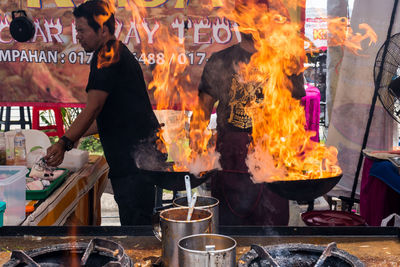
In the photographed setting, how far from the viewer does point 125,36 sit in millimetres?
4922

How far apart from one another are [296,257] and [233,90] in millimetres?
2255

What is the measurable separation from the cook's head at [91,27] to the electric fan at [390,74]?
2.98m

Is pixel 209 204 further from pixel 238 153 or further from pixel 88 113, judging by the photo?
pixel 88 113

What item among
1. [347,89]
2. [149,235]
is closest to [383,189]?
[347,89]

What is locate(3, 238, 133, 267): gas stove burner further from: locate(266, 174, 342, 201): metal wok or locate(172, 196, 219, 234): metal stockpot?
locate(266, 174, 342, 201): metal wok

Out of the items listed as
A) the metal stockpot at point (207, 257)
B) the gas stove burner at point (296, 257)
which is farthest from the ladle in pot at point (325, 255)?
the metal stockpot at point (207, 257)

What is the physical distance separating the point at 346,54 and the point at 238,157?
9.72 feet

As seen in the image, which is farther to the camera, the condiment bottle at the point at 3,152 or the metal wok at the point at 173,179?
the condiment bottle at the point at 3,152

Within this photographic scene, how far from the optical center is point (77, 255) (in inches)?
70.9

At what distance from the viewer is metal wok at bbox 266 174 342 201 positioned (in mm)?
2656

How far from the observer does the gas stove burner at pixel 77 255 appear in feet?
5.48

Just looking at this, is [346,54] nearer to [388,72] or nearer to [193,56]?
[388,72]

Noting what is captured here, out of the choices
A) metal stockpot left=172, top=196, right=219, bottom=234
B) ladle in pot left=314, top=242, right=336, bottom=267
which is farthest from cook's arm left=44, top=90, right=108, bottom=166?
ladle in pot left=314, top=242, right=336, bottom=267

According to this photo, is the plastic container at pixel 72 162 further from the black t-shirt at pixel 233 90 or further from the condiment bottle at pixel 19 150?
the black t-shirt at pixel 233 90
